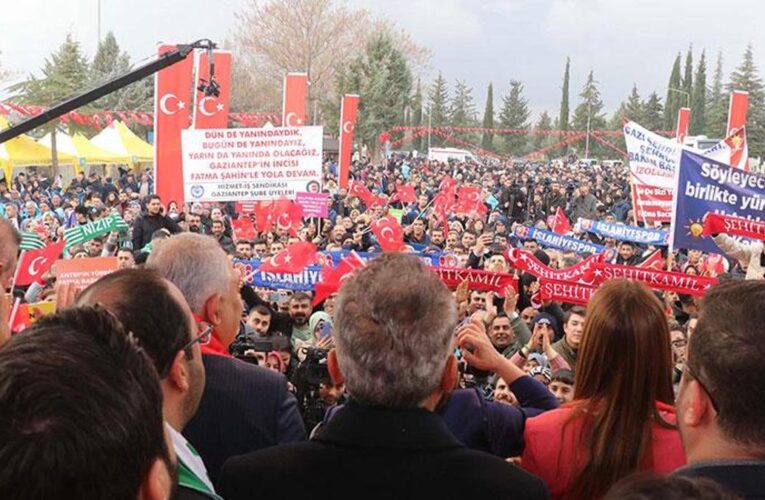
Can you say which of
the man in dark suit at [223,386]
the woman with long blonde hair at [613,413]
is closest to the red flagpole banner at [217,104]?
the man in dark suit at [223,386]

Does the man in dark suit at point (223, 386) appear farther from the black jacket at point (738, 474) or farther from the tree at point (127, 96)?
the tree at point (127, 96)

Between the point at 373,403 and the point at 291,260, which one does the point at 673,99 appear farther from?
the point at 373,403

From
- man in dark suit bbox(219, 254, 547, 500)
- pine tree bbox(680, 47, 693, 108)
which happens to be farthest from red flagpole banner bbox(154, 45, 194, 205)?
pine tree bbox(680, 47, 693, 108)

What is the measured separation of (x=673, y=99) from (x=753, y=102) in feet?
92.5

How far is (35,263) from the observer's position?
27.2ft

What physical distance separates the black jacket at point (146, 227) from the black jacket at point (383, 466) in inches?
407

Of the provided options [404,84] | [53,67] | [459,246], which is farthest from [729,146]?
[404,84]

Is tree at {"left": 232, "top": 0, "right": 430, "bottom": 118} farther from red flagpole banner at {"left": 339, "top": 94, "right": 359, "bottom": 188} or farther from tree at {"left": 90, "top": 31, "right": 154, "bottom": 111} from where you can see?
red flagpole banner at {"left": 339, "top": 94, "right": 359, "bottom": 188}

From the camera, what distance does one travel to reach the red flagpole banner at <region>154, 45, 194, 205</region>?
1404 centimetres

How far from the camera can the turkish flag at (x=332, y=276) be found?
26.7 ft

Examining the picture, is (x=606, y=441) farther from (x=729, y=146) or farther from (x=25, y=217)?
(x=25, y=217)

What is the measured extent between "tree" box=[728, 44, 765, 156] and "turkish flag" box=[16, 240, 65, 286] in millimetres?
50087

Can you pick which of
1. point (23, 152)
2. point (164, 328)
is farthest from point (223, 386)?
point (23, 152)

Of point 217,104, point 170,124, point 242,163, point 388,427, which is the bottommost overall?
point 388,427
